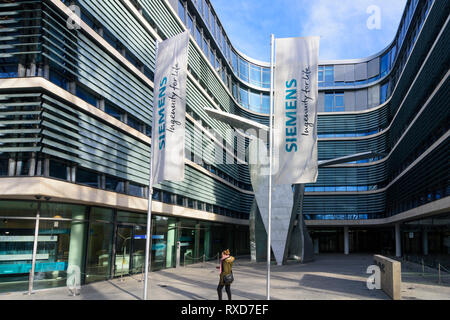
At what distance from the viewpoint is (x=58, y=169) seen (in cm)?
1376

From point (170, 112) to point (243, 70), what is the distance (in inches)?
1426

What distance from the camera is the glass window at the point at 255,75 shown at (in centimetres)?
4975

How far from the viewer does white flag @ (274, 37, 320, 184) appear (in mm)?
12461

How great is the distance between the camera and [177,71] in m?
13.5

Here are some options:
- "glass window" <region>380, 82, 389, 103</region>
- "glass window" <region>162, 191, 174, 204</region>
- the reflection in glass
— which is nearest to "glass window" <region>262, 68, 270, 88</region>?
"glass window" <region>380, 82, 389, 103</region>

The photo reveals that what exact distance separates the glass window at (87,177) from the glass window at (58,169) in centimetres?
79

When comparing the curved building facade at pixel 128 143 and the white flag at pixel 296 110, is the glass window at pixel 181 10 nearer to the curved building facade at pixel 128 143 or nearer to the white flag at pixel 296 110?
the curved building facade at pixel 128 143

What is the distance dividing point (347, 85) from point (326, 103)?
378 cm

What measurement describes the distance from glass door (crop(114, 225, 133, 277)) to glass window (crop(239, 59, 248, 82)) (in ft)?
104

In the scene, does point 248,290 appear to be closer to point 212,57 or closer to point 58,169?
point 58,169

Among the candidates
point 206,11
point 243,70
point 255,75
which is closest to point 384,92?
point 255,75

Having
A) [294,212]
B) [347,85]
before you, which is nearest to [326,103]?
[347,85]

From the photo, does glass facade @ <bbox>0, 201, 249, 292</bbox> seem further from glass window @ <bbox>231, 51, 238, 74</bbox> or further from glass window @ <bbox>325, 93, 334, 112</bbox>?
glass window @ <bbox>325, 93, 334, 112</bbox>

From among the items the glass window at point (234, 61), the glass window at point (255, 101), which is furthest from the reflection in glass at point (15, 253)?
the glass window at point (255, 101)
